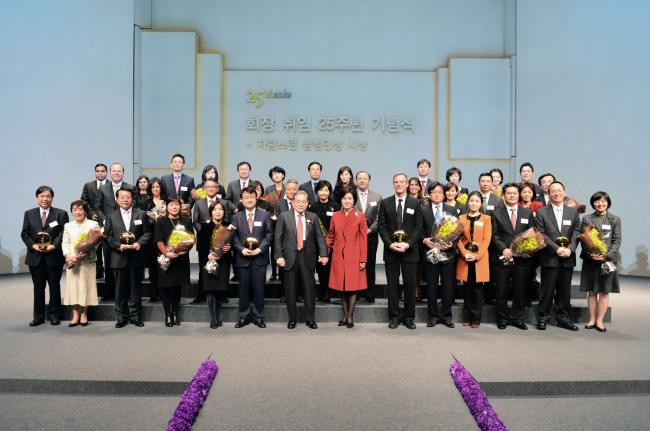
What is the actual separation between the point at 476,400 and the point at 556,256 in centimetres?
237

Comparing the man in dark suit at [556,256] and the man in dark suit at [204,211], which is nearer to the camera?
the man in dark suit at [556,256]

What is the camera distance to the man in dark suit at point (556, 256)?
462 cm

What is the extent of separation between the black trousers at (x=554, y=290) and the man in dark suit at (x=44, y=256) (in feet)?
17.2

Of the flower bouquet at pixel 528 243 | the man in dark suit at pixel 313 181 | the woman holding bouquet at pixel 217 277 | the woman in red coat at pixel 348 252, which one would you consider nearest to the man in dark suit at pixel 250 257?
the woman holding bouquet at pixel 217 277

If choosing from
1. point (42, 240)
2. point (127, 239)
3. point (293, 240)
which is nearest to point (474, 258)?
point (293, 240)

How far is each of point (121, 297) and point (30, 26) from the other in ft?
20.2

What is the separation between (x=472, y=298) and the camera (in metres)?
4.76

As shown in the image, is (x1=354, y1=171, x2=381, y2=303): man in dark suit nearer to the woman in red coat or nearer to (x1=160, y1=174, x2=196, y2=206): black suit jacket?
the woman in red coat

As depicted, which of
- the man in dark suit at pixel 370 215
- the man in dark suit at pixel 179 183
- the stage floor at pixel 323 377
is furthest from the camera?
the man in dark suit at pixel 179 183

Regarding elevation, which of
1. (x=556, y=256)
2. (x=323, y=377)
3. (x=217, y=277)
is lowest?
(x=323, y=377)

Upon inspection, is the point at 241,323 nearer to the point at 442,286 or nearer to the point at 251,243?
the point at 251,243

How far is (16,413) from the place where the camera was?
2.95 meters

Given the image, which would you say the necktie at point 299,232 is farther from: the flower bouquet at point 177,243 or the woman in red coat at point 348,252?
the flower bouquet at point 177,243

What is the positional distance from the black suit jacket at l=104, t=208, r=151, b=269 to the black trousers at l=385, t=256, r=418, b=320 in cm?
272
